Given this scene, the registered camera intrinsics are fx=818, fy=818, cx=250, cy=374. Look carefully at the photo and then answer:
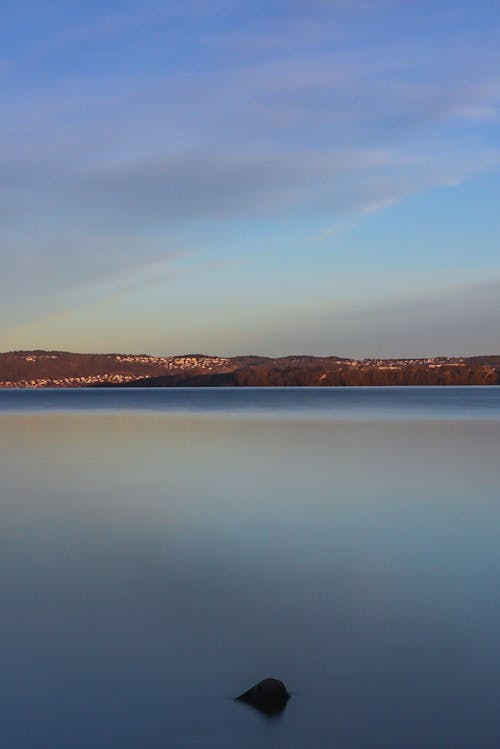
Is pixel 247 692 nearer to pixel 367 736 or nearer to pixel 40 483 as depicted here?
pixel 367 736

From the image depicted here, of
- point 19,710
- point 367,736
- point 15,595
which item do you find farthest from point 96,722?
point 15,595

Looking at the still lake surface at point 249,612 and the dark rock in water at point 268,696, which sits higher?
the dark rock in water at point 268,696

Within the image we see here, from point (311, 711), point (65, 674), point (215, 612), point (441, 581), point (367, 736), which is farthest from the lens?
point (441, 581)

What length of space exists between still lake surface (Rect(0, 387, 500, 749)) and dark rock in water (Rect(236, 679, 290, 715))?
0.28 ft

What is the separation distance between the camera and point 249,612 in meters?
9.32

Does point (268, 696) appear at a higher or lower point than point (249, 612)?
higher

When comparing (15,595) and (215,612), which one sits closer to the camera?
(215,612)

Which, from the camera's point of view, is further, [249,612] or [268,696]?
[249,612]

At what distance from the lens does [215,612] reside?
30.7 feet

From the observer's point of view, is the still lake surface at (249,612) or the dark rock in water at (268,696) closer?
the still lake surface at (249,612)

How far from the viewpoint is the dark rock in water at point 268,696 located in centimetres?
665

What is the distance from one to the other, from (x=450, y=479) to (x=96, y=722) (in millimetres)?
16944

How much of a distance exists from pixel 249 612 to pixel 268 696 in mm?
2631

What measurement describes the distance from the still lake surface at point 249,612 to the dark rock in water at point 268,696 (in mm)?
87
